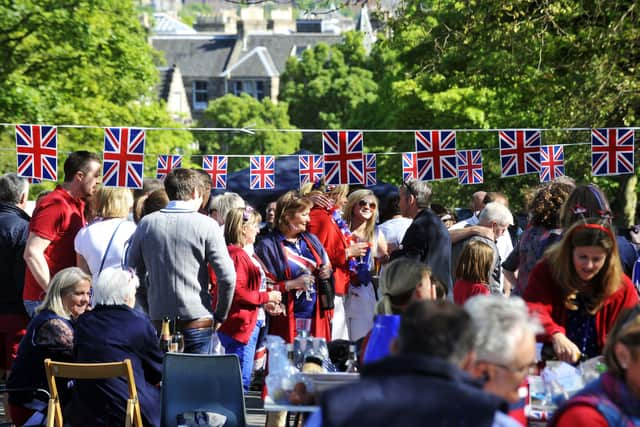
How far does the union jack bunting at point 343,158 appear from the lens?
15.1 meters

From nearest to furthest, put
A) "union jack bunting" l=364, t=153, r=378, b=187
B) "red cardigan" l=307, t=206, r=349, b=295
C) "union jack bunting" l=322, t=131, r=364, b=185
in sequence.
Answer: "red cardigan" l=307, t=206, r=349, b=295
"union jack bunting" l=322, t=131, r=364, b=185
"union jack bunting" l=364, t=153, r=378, b=187

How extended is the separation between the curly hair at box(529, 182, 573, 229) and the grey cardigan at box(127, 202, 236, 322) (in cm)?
207

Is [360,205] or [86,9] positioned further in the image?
[86,9]

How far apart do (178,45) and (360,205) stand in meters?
94.9

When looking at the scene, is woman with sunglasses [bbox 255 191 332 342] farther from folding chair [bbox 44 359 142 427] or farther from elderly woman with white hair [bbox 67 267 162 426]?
folding chair [bbox 44 359 142 427]

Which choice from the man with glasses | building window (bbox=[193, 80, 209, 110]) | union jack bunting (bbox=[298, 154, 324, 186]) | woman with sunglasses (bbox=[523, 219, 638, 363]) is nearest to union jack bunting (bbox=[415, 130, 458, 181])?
union jack bunting (bbox=[298, 154, 324, 186])

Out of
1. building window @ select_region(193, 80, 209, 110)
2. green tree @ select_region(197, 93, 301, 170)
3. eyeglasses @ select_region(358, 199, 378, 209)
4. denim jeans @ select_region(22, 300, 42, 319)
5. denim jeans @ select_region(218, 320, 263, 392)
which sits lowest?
A: denim jeans @ select_region(218, 320, 263, 392)

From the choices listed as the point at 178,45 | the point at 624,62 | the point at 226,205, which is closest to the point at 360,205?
the point at 226,205

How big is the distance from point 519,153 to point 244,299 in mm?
9093

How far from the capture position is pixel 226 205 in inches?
345

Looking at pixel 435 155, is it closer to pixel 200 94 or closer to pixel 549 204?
pixel 549 204

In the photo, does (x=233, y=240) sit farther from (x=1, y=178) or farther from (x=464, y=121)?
(x=464, y=121)

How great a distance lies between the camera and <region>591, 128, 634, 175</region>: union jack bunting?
14.7 metres

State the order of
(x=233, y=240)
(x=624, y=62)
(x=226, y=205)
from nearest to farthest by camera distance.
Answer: (x=233, y=240) → (x=226, y=205) → (x=624, y=62)
